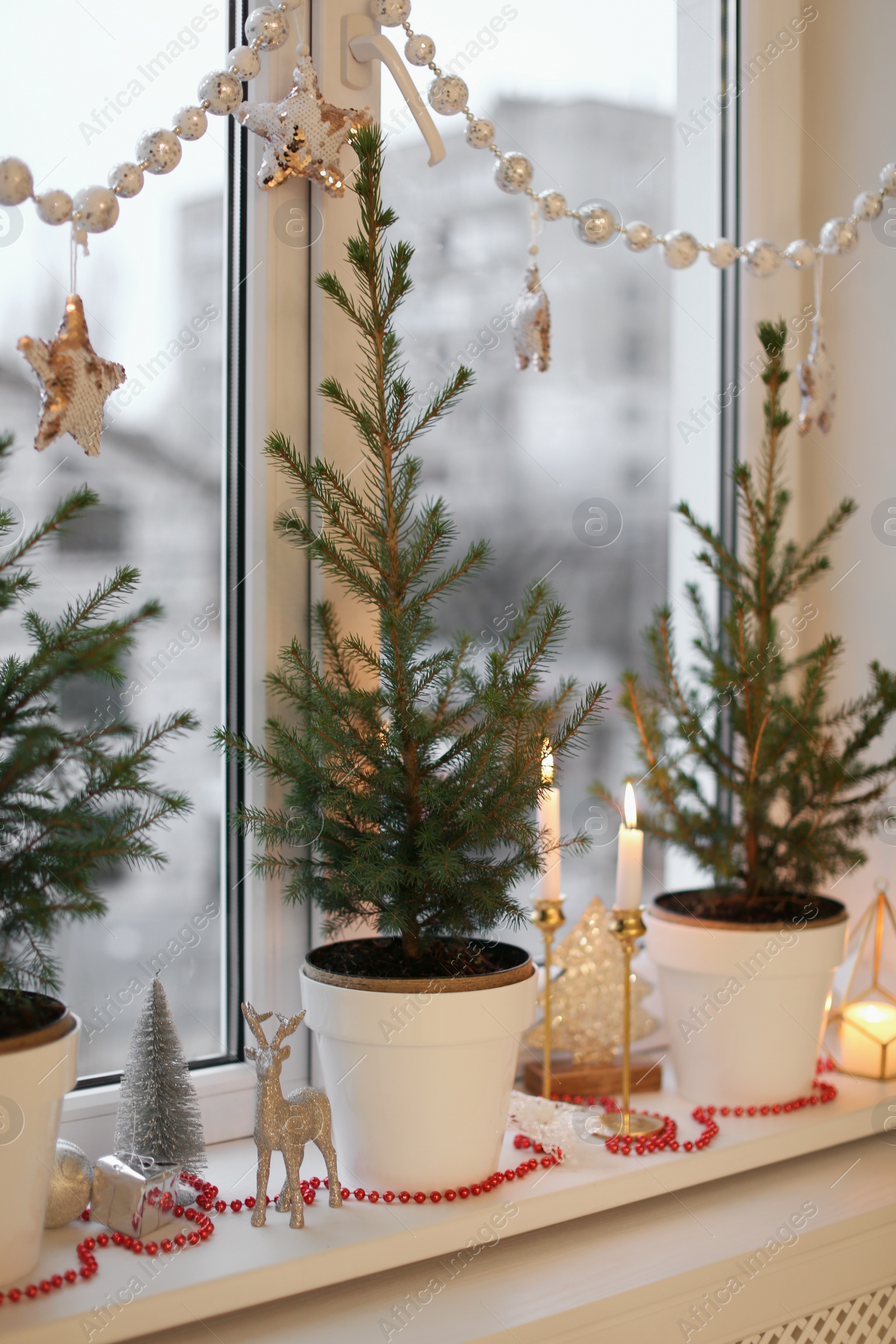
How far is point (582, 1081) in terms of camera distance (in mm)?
1222

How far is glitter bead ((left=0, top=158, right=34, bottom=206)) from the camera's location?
81 centimetres

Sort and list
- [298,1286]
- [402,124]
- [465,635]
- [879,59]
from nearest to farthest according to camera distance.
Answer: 1. [298,1286]
2. [465,635]
3. [402,124]
4. [879,59]

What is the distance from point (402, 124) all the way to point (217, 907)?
2.67 ft

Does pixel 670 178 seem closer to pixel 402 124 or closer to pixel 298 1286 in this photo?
pixel 402 124

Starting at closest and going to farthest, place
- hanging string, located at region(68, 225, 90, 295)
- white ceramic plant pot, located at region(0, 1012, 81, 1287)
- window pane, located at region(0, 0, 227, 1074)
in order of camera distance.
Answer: white ceramic plant pot, located at region(0, 1012, 81, 1287) < hanging string, located at region(68, 225, 90, 295) < window pane, located at region(0, 0, 227, 1074)

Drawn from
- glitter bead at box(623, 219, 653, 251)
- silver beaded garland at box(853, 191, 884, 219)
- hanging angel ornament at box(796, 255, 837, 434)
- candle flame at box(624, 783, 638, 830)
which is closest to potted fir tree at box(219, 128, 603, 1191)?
candle flame at box(624, 783, 638, 830)

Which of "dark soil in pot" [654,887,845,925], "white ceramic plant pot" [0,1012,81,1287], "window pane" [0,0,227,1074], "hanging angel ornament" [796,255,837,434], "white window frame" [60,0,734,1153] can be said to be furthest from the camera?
"hanging angel ornament" [796,255,837,434]

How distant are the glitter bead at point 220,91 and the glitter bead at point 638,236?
45 cm

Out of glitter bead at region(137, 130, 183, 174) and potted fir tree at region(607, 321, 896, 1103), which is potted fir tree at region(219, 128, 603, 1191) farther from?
potted fir tree at region(607, 321, 896, 1103)

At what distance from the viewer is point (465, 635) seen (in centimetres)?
102

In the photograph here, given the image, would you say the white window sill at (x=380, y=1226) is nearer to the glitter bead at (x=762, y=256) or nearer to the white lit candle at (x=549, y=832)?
the white lit candle at (x=549, y=832)

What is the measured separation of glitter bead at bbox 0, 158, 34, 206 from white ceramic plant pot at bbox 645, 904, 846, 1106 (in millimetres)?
872

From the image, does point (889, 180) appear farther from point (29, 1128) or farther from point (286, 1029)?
point (29, 1128)

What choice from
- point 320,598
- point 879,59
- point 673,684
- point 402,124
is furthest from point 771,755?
point 879,59
